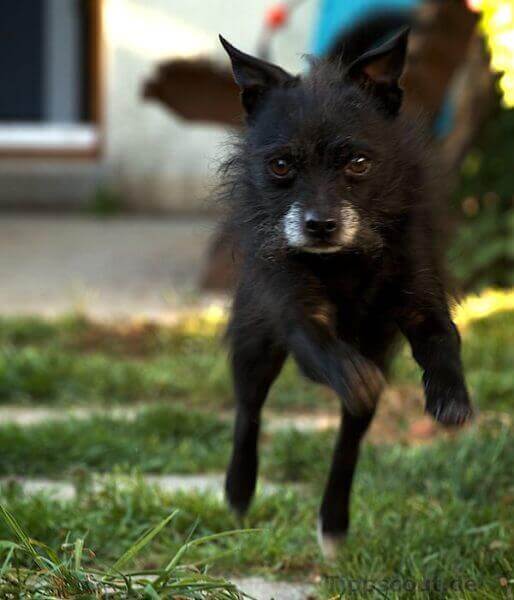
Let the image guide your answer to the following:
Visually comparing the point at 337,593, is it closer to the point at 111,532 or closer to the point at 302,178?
the point at 111,532

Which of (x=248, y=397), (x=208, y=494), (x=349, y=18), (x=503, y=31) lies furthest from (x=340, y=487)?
(x=349, y=18)

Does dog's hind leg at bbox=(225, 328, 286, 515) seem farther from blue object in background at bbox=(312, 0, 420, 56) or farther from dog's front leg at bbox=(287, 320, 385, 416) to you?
blue object in background at bbox=(312, 0, 420, 56)

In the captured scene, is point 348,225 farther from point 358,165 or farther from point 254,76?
point 254,76

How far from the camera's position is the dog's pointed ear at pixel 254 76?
9.14 ft

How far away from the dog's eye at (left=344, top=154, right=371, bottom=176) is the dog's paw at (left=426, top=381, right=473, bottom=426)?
1.84 ft

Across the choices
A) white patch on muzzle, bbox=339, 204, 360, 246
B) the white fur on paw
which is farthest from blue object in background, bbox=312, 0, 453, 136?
white patch on muzzle, bbox=339, 204, 360, 246

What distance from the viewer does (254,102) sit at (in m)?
2.87

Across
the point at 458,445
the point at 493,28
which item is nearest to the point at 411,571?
the point at 458,445

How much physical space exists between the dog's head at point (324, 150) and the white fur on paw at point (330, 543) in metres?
0.96

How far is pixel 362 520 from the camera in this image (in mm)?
3385

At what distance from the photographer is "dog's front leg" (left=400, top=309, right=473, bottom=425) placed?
2496 mm

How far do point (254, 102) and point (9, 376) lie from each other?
106 inches

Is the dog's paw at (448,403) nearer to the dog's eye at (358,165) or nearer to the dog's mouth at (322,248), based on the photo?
the dog's mouth at (322,248)

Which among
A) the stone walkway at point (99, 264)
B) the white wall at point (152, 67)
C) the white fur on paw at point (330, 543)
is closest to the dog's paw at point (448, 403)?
the white fur on paw at point (330, 543)
